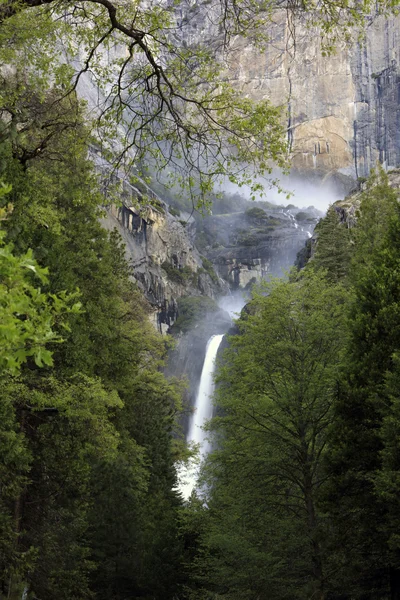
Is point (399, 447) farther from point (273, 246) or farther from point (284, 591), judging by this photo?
point (273, 246)

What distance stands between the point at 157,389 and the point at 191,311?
168 feet

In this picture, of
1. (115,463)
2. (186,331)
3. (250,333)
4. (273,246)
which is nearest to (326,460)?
(250,333)

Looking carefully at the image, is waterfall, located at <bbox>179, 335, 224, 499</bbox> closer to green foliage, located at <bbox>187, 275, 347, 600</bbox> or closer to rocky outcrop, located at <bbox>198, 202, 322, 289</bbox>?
green foliage, located at <bbox>187, 275, 347, 600</bbox>

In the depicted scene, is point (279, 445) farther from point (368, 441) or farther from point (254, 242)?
point (254, 242)

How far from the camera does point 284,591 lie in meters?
15.9

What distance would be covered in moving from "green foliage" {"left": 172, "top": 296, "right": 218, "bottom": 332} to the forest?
4863cm

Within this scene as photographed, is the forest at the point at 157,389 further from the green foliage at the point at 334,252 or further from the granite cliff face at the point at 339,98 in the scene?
the granite cliff face at the point at 339,98

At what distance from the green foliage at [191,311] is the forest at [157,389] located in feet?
160

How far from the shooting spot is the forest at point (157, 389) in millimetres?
8523

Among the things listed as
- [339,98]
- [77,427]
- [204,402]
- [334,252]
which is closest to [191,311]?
[204,402]

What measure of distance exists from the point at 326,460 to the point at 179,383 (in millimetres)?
13017

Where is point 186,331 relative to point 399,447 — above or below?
below

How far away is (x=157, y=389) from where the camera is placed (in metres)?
24.5

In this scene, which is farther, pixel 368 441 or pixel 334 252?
pixel 334 252
